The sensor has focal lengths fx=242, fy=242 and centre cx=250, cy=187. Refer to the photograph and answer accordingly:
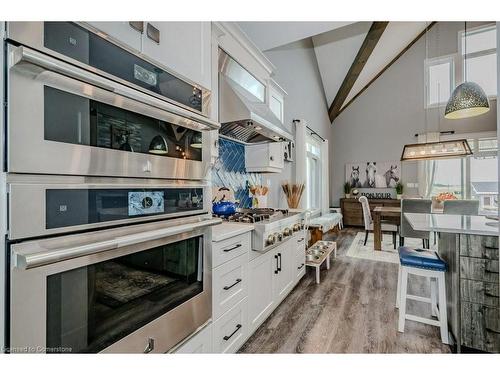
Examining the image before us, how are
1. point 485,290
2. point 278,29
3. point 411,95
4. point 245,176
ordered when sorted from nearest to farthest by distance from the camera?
point 485,290 < point 278,29 < point 245,176 < point 411,95

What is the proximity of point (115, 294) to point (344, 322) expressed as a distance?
2.01m

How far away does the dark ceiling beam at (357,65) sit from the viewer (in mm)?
4619

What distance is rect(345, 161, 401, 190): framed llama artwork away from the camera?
22.7 ft

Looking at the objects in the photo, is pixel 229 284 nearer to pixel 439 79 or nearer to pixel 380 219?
pixel 380 219

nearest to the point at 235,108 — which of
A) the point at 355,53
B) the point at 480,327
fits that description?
the point at 480,327

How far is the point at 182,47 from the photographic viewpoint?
48.6 inches

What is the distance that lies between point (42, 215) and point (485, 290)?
253 cm

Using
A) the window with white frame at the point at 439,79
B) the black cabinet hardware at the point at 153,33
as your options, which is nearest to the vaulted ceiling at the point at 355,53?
the window with white frame at the point at 439,79

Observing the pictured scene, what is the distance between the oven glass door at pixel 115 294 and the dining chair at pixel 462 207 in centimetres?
412

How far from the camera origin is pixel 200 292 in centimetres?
133

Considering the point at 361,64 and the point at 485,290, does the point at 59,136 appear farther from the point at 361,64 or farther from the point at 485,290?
the point at 361,64

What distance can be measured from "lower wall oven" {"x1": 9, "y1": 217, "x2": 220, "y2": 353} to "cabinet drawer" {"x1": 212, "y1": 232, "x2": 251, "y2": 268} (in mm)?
78

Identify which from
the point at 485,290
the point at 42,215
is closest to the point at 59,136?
the point at 42,215

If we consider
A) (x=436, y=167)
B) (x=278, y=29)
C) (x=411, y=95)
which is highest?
(x=411, y=95)
